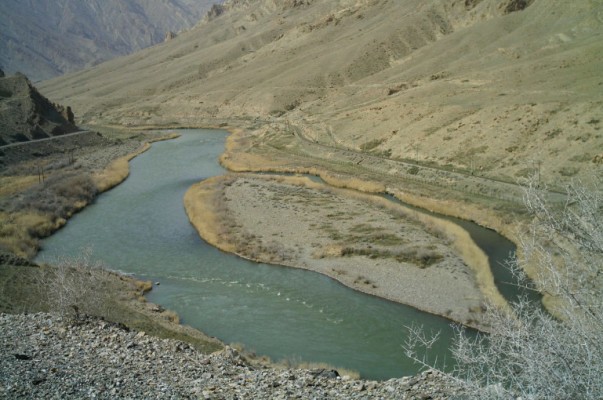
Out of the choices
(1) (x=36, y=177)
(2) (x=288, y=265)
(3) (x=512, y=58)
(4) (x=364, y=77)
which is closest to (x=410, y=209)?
(2) (x=288, y=265)

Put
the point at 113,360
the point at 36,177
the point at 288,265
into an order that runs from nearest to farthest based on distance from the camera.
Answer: the point at 113,360, the point at 288,265, the point at 36,177

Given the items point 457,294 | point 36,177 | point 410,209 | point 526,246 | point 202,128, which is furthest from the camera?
point 202,128

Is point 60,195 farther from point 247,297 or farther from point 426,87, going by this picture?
point 426,87

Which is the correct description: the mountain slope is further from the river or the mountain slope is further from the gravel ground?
the river

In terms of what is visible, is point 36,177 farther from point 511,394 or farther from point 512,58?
point 512,58

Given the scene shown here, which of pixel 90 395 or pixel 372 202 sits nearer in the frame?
pixel 90 395

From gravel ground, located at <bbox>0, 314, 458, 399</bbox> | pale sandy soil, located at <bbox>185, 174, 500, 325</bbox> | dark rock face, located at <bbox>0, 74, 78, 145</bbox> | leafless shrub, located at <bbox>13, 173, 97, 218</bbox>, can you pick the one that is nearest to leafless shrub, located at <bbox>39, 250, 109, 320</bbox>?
gravel ground, located at <bbox>0, 314, 458, 399</bbox>

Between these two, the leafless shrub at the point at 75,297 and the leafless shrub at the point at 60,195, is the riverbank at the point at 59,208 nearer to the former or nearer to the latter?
the leafless shrub at the point at 60,195

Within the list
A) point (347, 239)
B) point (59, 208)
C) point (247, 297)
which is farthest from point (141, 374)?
point (59, 208)
